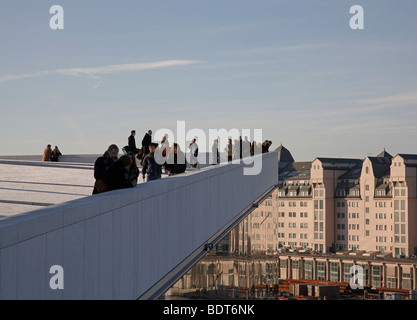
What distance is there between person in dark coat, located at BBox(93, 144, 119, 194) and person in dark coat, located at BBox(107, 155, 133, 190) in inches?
4.0

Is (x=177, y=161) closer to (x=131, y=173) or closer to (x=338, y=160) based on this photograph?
(x=131, y=173)

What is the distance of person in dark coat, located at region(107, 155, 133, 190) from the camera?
362 inches

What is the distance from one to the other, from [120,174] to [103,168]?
60cm

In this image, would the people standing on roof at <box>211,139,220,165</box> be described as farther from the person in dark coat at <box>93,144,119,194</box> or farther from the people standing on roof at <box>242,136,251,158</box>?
the person in dark coat at <box>93,144,119,194</box>

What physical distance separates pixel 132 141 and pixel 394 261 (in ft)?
369

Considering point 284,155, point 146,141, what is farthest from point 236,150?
point 284,155

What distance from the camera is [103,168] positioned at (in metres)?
9.70

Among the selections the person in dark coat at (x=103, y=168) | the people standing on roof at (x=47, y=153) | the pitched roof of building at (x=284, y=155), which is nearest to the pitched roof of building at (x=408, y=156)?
the pitched roof of building at (x=284, y=155)

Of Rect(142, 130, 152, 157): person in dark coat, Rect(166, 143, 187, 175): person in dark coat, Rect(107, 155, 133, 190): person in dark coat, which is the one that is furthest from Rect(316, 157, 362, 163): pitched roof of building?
Rect(107, 155, 133, 190): person in dark coat

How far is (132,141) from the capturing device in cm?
2358

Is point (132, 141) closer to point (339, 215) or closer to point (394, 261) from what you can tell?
point (394, 261)

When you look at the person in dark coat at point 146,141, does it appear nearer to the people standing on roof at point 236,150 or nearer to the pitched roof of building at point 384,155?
the people standing on roof at point 236,150

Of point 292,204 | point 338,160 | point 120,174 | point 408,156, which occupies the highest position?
point 408,156
